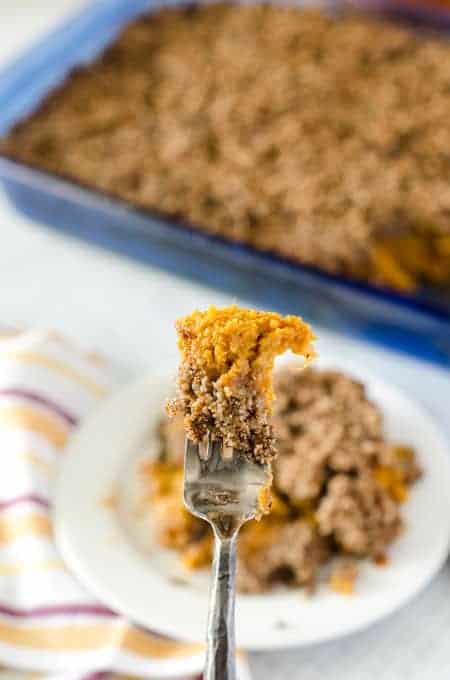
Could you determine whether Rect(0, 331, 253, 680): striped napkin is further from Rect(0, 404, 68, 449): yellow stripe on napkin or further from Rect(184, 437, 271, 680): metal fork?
Rect(184, 437, 271, 680): metal fork

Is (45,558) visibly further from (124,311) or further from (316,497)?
(124,311)

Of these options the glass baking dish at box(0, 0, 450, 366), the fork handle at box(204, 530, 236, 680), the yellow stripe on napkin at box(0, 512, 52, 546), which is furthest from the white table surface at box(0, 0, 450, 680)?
the fork handle at box(204, 530, 236, 680)

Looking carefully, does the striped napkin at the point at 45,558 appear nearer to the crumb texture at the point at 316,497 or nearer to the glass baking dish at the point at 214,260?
the crumb texture at the point at 316,497

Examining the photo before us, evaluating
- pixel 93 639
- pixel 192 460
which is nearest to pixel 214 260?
pixel 93 639

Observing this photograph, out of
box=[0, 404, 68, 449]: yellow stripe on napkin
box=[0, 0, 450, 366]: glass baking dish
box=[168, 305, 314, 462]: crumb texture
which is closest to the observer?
box=[168, 305, 314, 462]: crumb texture

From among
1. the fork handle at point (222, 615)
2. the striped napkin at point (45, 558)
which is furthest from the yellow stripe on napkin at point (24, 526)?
the fork handle at point (222, 615)
